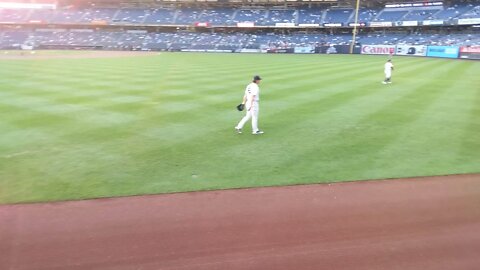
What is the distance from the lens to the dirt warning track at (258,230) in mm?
6051

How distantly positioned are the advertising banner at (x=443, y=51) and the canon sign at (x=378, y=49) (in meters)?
6.60

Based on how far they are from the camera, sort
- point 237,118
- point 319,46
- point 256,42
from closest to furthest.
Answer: point 237,118
point 319,46
point 256,42

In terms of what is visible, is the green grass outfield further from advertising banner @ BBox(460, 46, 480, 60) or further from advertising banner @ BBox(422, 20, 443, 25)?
advertising banner @ BBox(422, 20, 443, 25)

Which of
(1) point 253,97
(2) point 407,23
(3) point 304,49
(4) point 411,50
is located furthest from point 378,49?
(1) point 253,97

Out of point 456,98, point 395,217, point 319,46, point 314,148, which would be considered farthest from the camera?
point 319,46

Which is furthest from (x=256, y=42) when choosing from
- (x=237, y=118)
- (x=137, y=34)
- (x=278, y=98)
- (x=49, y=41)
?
(x=237, y=118)

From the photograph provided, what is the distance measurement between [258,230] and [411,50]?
56.4 metres

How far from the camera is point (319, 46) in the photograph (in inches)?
2579

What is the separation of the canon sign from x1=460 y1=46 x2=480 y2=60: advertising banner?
1166 centimetres

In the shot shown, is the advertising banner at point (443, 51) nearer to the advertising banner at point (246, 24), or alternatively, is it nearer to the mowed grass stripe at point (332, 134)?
the advertising banner at point (246, 24)

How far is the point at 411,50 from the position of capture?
5569cm

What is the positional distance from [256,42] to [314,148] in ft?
207

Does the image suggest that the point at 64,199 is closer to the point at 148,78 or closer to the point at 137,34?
the point at 148,78

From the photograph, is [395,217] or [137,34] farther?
[137,34]
